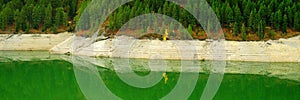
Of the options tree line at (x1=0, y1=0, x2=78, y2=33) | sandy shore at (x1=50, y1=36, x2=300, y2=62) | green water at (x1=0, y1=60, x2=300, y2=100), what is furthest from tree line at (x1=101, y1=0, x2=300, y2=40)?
green water at (x1=0, y1=60, x2=300, y2=100)

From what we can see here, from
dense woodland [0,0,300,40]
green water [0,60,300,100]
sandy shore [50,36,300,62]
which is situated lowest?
green water [0,60,300,100]

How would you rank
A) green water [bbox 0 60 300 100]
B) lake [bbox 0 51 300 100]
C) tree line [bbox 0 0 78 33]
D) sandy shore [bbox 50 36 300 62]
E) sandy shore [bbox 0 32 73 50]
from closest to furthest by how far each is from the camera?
green water [bbox 0 60 300 100] → lake [bbox 0 51 300 100] → sandy shore [bbox 50 36 300 62] → sandy shore [bbox 0 32 73 50] → tree line [bbox 0 0 78 33]

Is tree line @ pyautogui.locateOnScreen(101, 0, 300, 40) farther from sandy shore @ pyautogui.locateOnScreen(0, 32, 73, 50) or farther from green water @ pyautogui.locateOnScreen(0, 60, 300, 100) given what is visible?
green water @ pyautogui.locateOnScreen(0, 60, 300, 100)

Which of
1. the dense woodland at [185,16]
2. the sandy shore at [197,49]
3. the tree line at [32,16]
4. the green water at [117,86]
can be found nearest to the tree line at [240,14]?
the dense woodland at [185,16]

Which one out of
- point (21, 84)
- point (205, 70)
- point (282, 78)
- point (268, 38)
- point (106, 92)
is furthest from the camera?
point (268, 38)

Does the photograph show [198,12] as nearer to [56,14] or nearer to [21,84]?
[56,14]

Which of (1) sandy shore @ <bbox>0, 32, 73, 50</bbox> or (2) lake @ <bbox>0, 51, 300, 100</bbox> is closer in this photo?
(2) lake @ <bbox>0, 51, 300, 100</bbox>

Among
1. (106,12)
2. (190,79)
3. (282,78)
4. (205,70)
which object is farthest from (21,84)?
(106,12)

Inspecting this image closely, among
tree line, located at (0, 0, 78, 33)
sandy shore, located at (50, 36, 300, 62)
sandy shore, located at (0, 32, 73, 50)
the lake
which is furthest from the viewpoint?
tree line, located at (0, 0, 78, 33)
